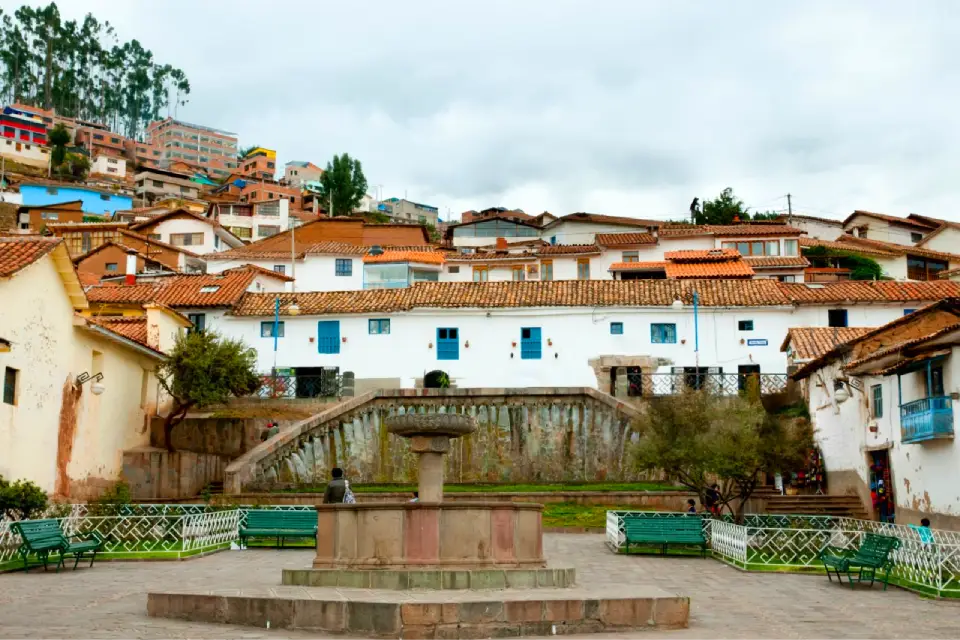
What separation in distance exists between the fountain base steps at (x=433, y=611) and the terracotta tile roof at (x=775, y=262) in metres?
44.6

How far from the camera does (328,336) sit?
136 feet

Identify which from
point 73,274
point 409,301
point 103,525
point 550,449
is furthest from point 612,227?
point 103,525

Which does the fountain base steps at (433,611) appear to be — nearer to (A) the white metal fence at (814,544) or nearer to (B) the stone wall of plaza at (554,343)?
(A) the white metal fence at (814,544)

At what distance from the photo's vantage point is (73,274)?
25.6m

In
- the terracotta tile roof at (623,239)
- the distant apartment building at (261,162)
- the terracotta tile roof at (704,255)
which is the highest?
the distant apartment building at (261,162)

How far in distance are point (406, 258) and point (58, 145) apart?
59.3 m

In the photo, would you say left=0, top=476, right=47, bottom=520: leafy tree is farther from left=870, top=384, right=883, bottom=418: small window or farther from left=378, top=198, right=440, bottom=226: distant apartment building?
left=378, top=198, right=440, bottom=226: distant apartment building

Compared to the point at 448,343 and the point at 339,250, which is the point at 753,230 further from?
the point at 448,343

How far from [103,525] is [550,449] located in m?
15.7

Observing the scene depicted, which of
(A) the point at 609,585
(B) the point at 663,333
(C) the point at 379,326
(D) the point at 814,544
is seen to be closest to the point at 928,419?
(D) the point at 814,544

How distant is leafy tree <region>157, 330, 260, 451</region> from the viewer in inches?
1219

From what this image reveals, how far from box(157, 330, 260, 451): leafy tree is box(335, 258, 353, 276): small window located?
82.9 feet

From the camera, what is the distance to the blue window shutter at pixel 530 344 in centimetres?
4078

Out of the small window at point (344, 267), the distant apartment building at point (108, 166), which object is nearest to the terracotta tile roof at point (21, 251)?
the small window at point (344, 267)
